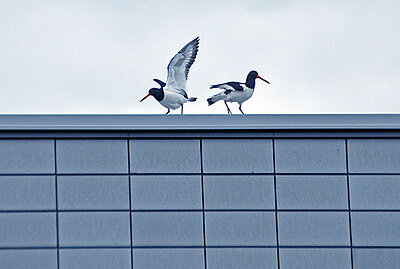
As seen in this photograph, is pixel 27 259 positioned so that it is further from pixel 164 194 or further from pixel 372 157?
pixel 372 157

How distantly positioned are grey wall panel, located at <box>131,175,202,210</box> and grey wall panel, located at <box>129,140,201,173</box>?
96 millimetres

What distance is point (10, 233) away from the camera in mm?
5539

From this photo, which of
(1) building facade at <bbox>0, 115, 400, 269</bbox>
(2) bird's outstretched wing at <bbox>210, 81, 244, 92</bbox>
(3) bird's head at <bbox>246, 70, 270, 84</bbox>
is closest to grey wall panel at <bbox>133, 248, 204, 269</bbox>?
(1) building facade at <bbox>0, 115, 400, 269</bbox>

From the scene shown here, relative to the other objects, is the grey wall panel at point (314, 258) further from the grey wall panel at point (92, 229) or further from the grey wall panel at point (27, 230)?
the grey wall panel at point (27, 230)

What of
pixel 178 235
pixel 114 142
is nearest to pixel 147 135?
pixel 114 142

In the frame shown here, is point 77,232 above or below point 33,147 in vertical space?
below

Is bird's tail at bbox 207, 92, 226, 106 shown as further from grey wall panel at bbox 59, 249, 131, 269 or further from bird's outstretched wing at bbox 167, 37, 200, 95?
grey wall panel at bbox 59, 249, 131, 269

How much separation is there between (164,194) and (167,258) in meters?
0.47

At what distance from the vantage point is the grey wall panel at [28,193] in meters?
5.57

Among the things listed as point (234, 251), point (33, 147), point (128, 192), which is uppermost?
point (33, 147)

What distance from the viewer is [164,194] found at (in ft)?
18.5

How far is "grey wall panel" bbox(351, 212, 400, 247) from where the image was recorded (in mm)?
5691

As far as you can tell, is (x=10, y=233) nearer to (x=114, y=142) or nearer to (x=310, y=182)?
(x=114, y=142)

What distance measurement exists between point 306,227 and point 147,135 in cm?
136
